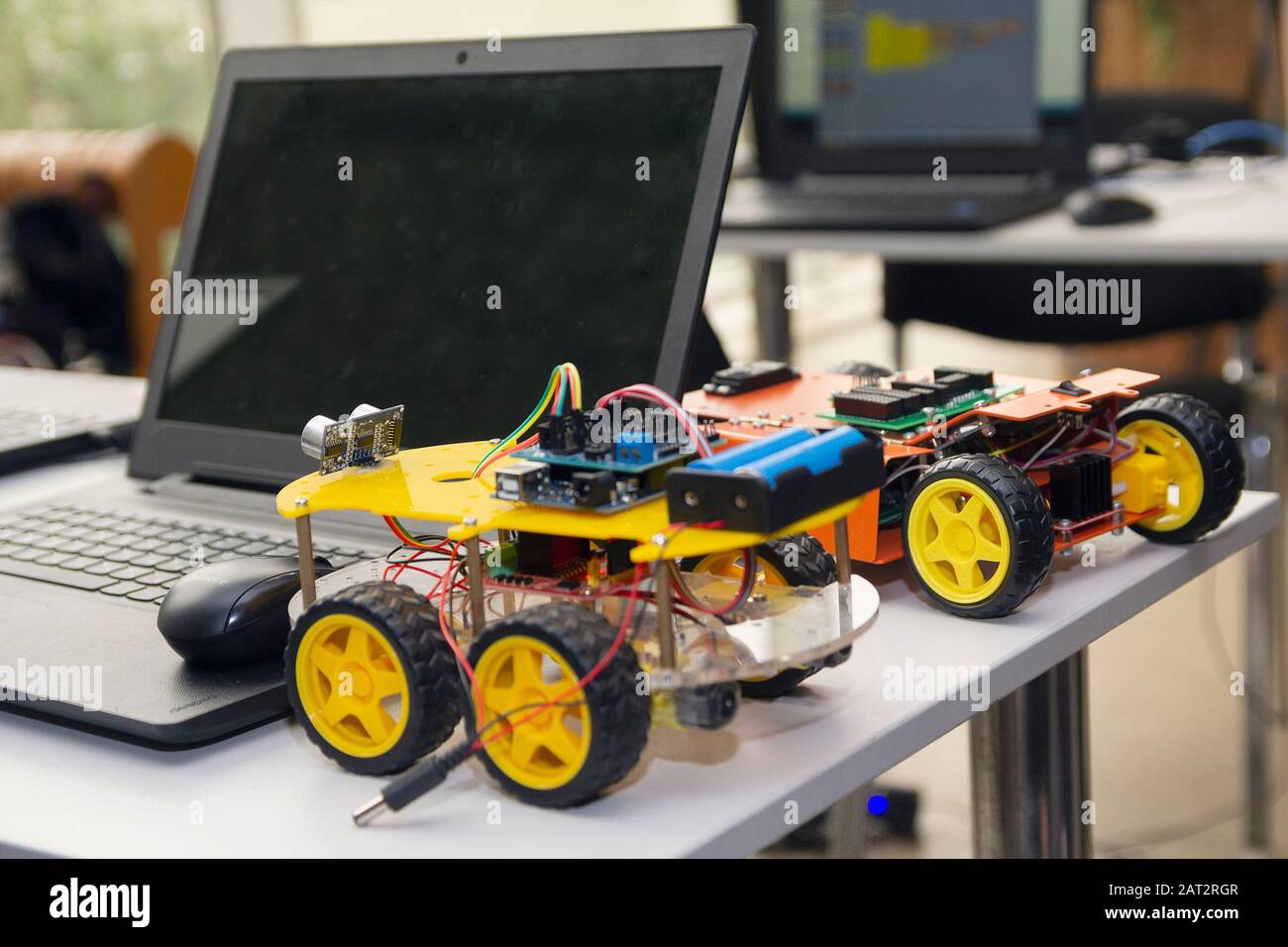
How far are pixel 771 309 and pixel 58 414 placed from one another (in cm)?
127

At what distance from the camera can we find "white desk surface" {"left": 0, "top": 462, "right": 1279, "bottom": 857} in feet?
1.82

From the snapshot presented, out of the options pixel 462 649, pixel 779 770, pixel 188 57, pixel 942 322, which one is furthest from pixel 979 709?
pixel 188 57

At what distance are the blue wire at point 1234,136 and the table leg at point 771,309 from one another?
71 cm

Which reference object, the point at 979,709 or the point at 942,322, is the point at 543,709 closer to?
the point at 979,709

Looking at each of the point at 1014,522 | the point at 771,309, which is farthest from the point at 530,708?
the point at 771,309

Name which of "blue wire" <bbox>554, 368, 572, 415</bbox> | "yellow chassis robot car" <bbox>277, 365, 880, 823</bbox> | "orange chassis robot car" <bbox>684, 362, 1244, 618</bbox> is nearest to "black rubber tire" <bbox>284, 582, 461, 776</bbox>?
"yellow chassis robot car" <bbox>277, 365, 880, 823</bbox>

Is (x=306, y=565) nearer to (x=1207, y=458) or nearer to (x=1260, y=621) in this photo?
(x=1207, y=458)

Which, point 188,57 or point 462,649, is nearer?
point 462,649

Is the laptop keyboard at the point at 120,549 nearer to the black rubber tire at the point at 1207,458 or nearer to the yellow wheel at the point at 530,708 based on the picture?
the yellow wheel at the point at 530,708

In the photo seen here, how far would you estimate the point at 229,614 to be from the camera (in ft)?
2.12

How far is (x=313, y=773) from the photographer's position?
615 mm

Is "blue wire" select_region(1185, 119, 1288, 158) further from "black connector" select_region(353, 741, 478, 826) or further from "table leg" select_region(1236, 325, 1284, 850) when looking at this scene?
"black connector" select_region(353, 741, 478, 826)
